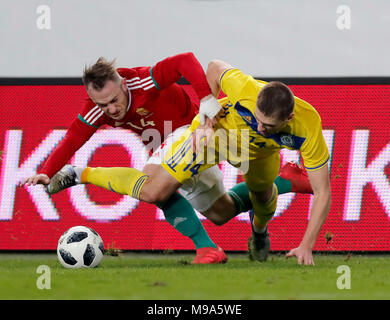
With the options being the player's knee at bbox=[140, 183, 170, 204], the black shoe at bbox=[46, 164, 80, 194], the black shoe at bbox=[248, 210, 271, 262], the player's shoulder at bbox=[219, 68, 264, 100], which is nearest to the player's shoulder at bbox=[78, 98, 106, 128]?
the black shoe at bbox=[46, 164, 80, 194]

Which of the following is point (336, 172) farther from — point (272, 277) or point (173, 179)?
point (272, 277)

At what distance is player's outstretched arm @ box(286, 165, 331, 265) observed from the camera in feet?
11.5

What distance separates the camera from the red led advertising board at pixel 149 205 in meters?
5.05

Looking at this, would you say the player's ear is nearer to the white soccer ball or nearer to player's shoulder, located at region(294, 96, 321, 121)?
the white soccer ball

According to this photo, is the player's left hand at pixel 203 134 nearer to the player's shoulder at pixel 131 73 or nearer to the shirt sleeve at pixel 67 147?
the player's shoulder at pixel 131 73

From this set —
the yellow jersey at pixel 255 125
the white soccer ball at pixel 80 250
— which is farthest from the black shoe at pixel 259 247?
the white soccer ball at pixel 80 250

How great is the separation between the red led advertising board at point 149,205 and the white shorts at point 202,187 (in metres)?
0.70

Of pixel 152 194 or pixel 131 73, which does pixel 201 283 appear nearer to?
pixel 152 194

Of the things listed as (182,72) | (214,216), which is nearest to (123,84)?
(182,72)

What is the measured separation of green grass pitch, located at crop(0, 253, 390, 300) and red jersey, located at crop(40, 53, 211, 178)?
2.33 feet

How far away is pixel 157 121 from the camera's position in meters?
4.29

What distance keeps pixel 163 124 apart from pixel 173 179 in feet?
1.51

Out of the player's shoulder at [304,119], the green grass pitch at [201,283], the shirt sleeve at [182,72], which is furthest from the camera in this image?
the shirt sleeve at [182,72]
